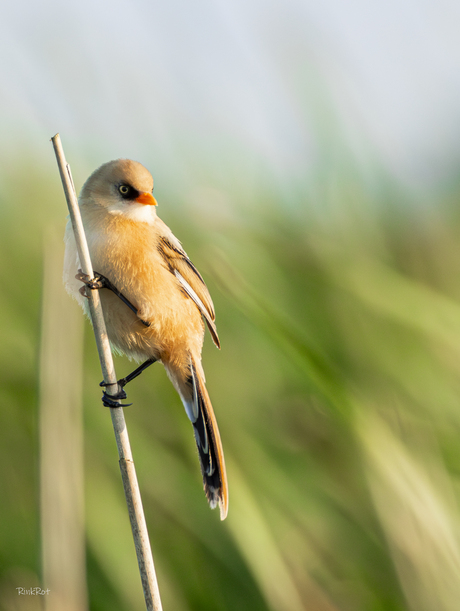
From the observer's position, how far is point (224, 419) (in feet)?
8.29

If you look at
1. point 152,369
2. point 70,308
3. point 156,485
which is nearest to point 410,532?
point 156,485

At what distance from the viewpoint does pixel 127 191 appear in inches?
68.6

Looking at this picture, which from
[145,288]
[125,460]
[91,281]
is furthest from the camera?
[145,288]

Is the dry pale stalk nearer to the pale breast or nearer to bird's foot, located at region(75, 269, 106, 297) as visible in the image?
bird's foot, located at region(75, 269, 106, 297)

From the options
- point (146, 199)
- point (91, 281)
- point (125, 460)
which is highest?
point (146, 199)

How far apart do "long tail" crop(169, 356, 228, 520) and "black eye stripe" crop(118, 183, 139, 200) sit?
0.61 metres

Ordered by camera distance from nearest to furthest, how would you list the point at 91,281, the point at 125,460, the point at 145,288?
the point at 125,460 → the point at 91,281 → the point at 145,288

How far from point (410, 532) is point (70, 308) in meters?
1.59

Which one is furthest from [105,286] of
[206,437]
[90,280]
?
[206,437]

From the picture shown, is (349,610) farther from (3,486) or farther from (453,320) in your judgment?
(3,486)

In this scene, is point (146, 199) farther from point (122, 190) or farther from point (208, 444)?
point (208, 444)

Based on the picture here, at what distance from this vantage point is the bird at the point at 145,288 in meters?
1.70

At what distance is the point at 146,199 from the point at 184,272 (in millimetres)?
347

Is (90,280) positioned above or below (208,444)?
above
